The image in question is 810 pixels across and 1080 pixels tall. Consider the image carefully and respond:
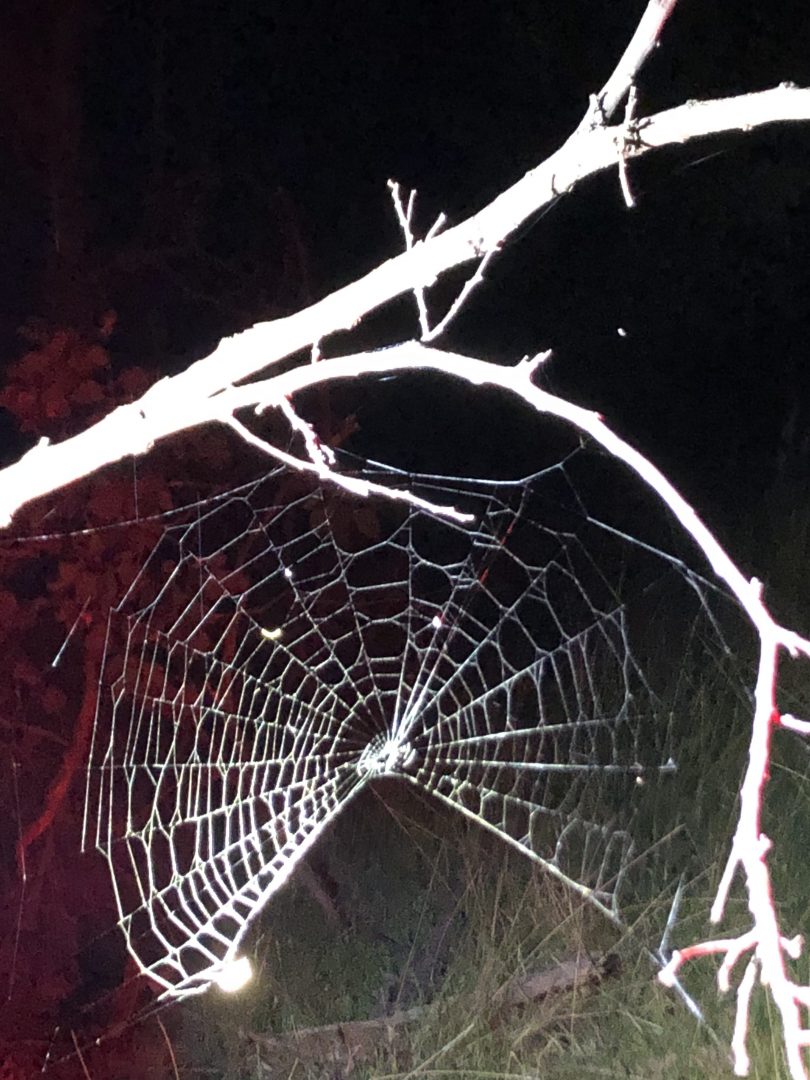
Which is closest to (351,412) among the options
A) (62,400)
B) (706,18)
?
(62,400)

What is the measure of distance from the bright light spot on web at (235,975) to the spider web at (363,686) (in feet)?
0.11

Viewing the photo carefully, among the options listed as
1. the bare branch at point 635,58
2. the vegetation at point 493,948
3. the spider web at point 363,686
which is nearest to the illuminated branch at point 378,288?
the bare branch at point 635,58

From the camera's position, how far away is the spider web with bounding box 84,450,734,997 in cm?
134

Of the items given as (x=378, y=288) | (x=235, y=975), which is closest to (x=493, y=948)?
(x=235, y=975)

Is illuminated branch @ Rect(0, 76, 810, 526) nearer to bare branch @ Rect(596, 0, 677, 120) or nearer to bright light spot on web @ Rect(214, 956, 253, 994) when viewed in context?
bare branch @ Rect(596, 0, 677, 120)

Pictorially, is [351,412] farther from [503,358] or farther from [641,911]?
[641,911]

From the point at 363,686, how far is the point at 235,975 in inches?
19.9

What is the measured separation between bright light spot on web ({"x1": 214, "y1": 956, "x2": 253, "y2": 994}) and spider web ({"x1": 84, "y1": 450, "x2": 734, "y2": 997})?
0.03 meters

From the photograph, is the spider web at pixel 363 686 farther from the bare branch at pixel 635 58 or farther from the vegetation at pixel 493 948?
the bare branch at pixel 635 58

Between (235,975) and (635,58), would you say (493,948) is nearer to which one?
(235,975)

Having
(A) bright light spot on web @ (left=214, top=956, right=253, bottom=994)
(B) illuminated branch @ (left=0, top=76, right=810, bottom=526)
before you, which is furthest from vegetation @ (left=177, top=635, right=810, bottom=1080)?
(B) illuminated branch @ (left=0, top=76, right=810, bottom=526)

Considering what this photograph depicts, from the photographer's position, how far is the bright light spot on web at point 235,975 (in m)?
1.28

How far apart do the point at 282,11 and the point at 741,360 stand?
114cm

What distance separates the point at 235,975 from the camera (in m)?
1.34
